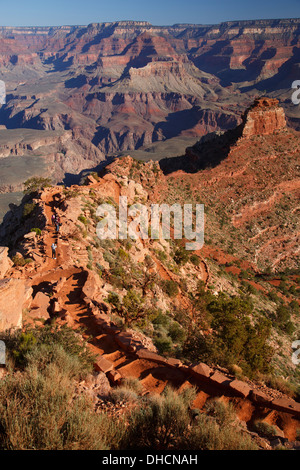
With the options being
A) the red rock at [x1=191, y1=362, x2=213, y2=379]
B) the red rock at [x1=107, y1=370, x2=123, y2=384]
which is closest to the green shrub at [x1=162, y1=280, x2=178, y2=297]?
the red rock at [x1=191, y1=362, x2=213, y2=379]

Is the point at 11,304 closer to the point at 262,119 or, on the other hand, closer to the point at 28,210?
the point at 28,210

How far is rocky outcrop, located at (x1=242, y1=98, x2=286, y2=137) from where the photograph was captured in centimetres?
5291

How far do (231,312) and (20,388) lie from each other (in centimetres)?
1263

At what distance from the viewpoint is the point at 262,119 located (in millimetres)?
53688

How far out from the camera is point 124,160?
4125 cm

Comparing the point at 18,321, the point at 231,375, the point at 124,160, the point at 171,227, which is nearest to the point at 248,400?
the point at 231,375

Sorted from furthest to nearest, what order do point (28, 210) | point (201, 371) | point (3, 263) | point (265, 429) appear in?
1. point (28, 210)
2. point (3, 263)
3. point (201, 371)
4. point (265, 429)

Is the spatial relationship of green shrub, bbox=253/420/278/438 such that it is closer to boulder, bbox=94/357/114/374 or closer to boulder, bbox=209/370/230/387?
boulder, bbox=209/370/230/387

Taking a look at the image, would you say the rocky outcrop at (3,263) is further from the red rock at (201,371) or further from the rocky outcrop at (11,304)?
the red rock at (201,371)

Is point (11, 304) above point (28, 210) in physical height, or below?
below

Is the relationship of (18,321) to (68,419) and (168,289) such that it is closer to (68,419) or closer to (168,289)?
(68,419)

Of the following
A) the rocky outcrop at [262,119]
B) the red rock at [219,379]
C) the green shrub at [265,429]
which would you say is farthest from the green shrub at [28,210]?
the rocky outcrop at [262,119]

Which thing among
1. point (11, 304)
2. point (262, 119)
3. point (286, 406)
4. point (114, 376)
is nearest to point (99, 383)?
point (114, 376)

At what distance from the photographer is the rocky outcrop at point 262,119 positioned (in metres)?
52.9
